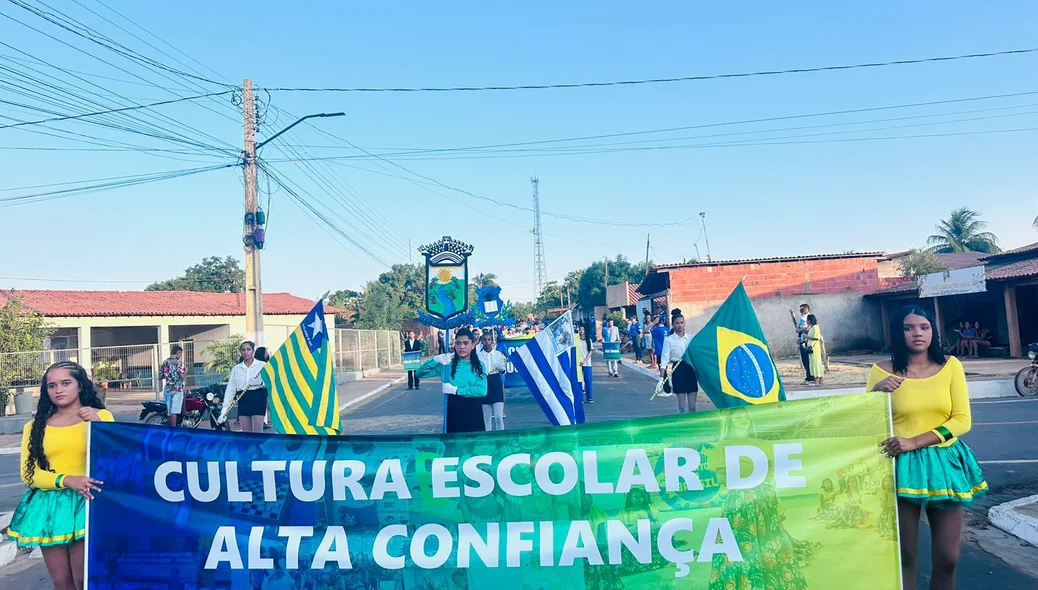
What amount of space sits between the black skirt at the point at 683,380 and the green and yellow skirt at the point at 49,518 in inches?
263

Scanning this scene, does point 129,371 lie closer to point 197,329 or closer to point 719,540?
point 197,329

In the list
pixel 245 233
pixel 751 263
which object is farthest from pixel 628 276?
pixel 245 233

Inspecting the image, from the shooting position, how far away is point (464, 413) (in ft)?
23.3

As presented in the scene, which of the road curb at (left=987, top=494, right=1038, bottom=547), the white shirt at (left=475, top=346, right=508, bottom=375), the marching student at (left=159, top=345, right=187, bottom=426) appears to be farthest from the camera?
the marching student at (left=159, top=345, right=187, bottom=426)

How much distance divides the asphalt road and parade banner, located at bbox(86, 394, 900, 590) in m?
1.53

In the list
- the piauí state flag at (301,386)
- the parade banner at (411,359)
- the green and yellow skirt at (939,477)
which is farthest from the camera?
the parade banner at (411,359)

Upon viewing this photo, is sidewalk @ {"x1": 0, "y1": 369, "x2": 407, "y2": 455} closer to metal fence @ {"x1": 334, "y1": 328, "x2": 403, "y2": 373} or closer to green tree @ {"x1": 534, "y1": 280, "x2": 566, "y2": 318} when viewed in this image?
metal fence @ {"x1": 334, "y1": 328, "x2": 403, "y2": 373}

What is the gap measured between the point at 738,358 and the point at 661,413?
286 inches

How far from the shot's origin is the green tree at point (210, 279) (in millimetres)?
69938

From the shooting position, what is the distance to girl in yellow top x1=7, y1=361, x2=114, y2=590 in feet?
12.5

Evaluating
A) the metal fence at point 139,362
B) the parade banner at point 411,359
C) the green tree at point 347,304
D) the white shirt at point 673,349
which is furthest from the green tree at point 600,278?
the white shirt at point 673,349

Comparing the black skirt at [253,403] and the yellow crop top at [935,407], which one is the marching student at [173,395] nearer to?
the black skirt at [253,403]

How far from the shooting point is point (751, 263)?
27.2 meters

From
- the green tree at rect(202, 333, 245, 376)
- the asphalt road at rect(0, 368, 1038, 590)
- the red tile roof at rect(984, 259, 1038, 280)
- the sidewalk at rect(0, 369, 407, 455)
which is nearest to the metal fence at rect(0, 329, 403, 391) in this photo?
the green tree at rect(202, 333, 245, 376)
